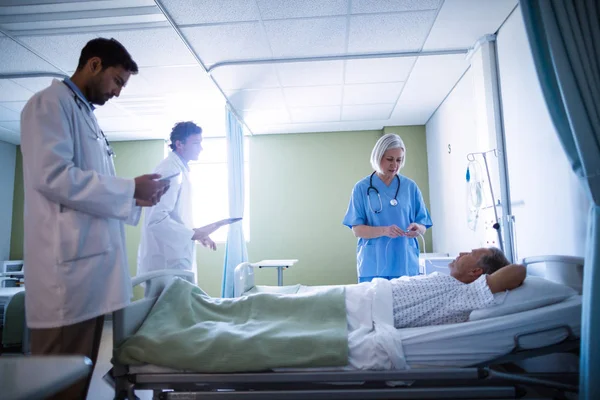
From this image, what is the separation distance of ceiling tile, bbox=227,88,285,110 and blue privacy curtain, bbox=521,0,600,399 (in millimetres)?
2798

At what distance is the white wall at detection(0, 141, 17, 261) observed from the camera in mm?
5324

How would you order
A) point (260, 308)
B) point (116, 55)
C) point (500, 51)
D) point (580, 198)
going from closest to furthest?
point (116, 55)
point (260, 308)
point (580, 198)
point (500, 51)

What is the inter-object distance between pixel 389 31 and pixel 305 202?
2801 mm

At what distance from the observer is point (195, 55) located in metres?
3.07

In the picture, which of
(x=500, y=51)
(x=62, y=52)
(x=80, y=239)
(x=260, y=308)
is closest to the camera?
(x=80, y=239)

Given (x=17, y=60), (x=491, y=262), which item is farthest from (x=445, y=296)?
(x=17, y=60)

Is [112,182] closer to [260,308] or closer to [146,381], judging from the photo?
[146,381]

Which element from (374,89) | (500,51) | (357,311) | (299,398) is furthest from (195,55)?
(299,398)

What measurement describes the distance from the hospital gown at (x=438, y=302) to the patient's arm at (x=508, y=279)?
36 mm

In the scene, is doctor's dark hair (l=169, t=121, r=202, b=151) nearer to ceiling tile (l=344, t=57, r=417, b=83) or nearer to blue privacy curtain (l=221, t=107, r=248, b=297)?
blue privacy curtain (l=221, t=107, r=248, b=297)

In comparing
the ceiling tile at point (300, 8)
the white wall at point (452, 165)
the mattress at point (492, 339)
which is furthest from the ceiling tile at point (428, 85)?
the mattress at point (492, 339)

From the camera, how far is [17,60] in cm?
314

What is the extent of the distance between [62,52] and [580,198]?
3457mm

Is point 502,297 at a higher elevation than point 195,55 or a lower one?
lower
